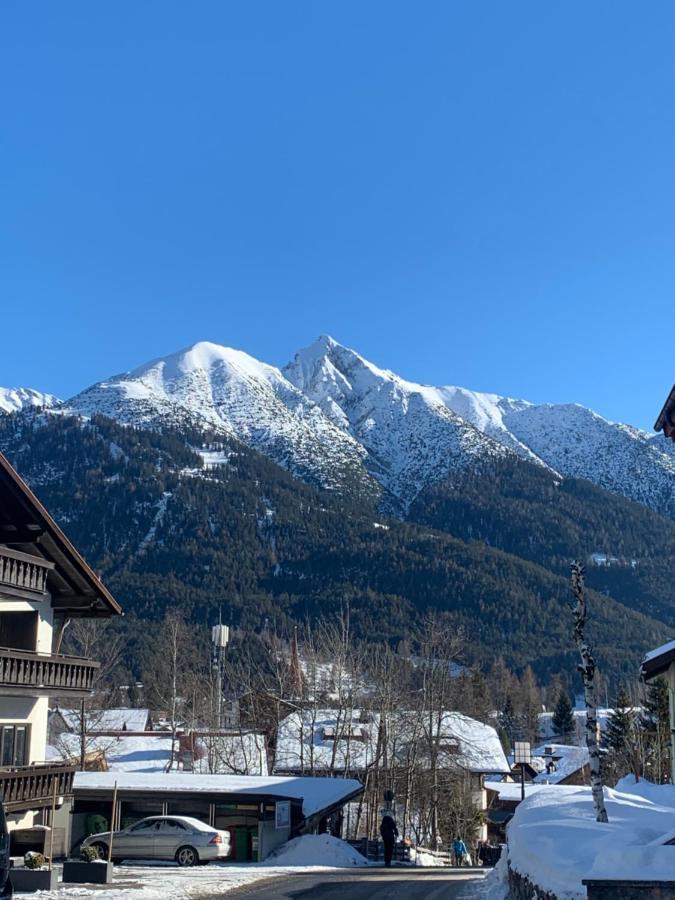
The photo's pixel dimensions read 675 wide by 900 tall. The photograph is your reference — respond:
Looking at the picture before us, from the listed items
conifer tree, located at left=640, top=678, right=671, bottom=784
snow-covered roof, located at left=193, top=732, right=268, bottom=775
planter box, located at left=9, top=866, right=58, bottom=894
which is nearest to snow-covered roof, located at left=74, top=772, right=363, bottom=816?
planter box, located at left=9, top=866, right=58, bottom=894

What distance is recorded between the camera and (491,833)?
8538 centimetres

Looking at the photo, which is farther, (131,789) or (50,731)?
(50,731)

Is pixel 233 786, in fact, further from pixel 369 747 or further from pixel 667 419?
pixel 369 747

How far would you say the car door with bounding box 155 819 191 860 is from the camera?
3141 centimetres

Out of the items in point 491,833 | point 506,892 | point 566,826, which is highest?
point 566,826

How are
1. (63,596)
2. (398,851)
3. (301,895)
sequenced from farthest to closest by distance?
(398,851) → (63,596) → (301,895)

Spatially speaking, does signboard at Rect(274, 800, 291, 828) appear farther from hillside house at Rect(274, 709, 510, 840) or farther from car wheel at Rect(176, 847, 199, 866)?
hillside house at Rect(274, 709, 510, 840)

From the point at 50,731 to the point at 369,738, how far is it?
28.0 m

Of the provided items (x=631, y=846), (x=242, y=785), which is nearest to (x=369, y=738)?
(x=242, y=785)

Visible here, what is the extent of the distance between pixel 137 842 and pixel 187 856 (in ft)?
5.59

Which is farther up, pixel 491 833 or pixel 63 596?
pixel 63 596

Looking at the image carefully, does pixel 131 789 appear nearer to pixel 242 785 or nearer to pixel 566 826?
pixel 242 785

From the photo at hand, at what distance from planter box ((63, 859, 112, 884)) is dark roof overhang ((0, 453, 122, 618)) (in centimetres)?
921

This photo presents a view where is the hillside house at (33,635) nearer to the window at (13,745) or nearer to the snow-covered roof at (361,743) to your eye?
the window at (13,745)
